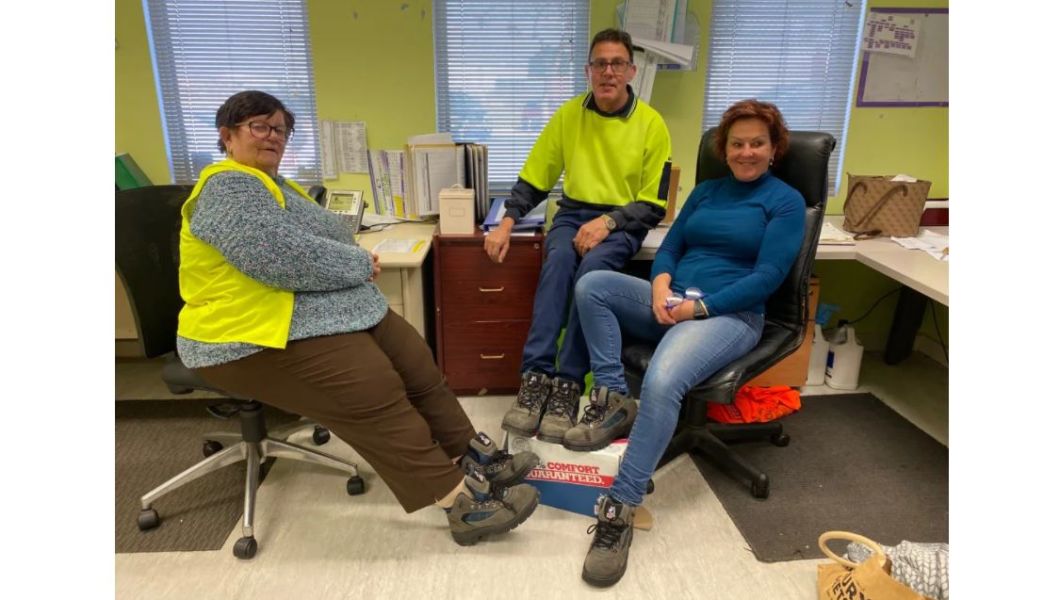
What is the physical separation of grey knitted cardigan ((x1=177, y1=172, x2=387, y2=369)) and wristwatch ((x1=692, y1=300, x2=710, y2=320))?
35.8 inches

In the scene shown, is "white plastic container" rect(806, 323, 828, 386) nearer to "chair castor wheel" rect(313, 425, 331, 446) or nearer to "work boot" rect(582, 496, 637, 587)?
"work boot" rect(582, 496, 637, 587)

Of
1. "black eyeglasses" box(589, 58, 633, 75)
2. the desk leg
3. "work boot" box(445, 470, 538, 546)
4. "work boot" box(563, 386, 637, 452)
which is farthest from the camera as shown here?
the desk leg

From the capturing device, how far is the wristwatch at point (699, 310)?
5.75 ft

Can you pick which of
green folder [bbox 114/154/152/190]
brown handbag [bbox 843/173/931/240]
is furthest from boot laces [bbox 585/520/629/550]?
green folder [bbox 114/154/152/190]

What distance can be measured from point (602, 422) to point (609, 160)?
3.37 feet

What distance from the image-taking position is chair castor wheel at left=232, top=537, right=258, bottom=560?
1.63 m

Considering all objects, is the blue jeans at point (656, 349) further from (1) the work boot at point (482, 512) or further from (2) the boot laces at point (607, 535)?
(1) the work boot at point (482, 512)

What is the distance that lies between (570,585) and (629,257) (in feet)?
3.74

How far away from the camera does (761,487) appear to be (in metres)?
1.89

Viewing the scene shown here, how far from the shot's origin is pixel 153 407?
2490 mm

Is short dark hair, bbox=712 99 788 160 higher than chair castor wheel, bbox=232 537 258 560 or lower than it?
higher

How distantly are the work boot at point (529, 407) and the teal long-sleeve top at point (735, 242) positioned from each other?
0.52m

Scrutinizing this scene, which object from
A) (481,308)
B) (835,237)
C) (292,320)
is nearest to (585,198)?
(481,308)

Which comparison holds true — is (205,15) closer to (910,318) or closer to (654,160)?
(654,160)
